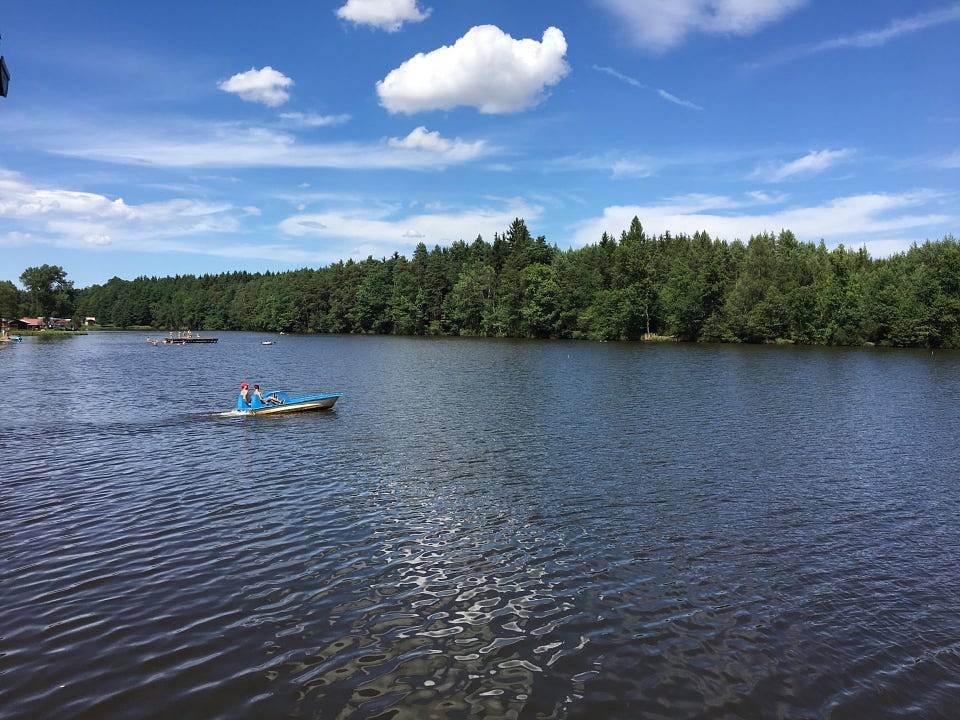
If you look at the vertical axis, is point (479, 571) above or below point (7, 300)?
below

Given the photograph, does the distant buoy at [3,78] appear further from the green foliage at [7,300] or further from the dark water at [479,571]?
the green foliage at [7,300]

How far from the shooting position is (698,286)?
13300 centimetres

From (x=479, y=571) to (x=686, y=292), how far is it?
131 metres

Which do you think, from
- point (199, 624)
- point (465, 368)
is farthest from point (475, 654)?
point (465, 368)

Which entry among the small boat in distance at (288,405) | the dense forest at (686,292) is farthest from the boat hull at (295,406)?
the dense forest at (686,292)

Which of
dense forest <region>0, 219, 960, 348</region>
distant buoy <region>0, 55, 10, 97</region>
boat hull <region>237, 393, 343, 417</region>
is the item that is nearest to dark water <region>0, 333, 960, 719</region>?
boat hull <region>237, 393, 343, 417</region>

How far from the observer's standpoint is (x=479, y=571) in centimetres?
1474

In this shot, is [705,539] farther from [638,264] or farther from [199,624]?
[638,264]

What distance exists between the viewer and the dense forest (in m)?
115

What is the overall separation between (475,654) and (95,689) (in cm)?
621

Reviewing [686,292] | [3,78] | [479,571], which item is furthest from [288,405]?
[686,292]

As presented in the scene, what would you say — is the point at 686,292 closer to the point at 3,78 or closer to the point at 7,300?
the point at 3,78

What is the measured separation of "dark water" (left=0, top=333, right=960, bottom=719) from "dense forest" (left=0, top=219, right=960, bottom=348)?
324 ft

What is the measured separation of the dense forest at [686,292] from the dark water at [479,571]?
98899 mm
